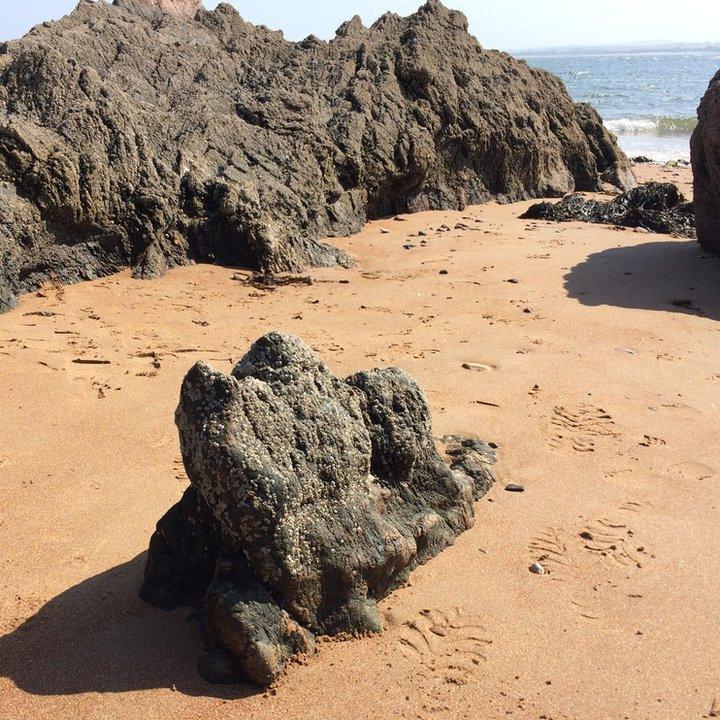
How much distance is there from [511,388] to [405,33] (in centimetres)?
867

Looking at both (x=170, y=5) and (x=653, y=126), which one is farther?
(x=653, y=126)

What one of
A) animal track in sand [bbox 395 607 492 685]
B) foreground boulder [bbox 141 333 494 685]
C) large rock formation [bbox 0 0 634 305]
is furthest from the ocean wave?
animal track in sand [bbox 395 607 492 685]

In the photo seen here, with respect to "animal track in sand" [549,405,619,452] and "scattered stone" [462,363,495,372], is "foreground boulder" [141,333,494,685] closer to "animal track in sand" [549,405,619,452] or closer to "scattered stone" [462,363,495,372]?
"animal track in sand" [549,405,619,452]

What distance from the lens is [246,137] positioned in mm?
9352

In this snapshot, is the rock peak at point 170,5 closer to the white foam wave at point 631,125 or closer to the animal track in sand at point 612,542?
the animal track in sand at point 612,542

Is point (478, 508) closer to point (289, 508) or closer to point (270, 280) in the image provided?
point (289, 508)

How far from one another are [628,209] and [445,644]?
30.2 feet

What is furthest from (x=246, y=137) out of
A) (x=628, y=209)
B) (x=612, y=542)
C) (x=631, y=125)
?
(x=631, y=125)

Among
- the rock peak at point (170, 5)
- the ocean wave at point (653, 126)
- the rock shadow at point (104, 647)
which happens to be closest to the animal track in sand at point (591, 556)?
the rock shadow at point (104, 647)

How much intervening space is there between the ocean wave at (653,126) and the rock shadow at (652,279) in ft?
73.6

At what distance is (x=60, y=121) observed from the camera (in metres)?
7.75

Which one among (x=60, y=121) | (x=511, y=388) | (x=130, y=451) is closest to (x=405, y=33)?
(x=60, y=121)

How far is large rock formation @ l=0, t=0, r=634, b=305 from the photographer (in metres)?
7.48

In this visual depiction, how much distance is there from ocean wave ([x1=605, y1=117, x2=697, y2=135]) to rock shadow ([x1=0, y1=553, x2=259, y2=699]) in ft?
97.2
